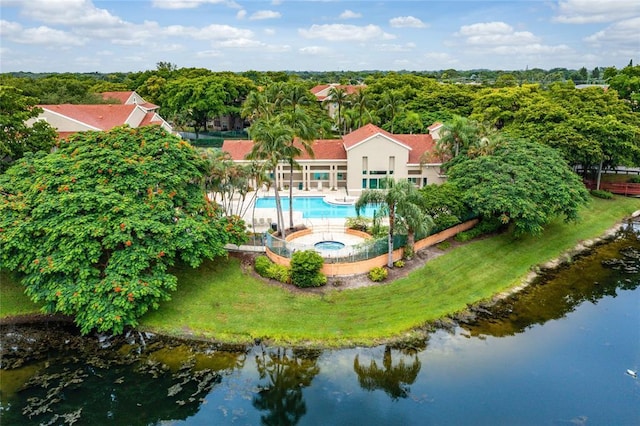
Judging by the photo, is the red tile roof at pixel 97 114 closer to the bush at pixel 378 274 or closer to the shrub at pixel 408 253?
the bush at pixel 378 274

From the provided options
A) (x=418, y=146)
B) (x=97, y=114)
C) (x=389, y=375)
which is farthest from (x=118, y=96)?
(x=389, y=375)

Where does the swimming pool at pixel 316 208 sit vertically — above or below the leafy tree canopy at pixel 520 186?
below

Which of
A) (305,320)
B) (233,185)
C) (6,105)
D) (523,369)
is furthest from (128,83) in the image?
(523,369)

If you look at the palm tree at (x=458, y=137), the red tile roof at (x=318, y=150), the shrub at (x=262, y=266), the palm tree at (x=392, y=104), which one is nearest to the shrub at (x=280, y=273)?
the shrub at (x=262, y=266)

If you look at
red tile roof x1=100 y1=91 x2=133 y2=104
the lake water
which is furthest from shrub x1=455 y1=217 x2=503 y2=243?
red tile roof x1=100 y1=91 x2=133 y2=104

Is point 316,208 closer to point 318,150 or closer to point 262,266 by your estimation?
point 318,150

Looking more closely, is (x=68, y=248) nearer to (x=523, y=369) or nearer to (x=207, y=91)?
(x=523, y=369)
